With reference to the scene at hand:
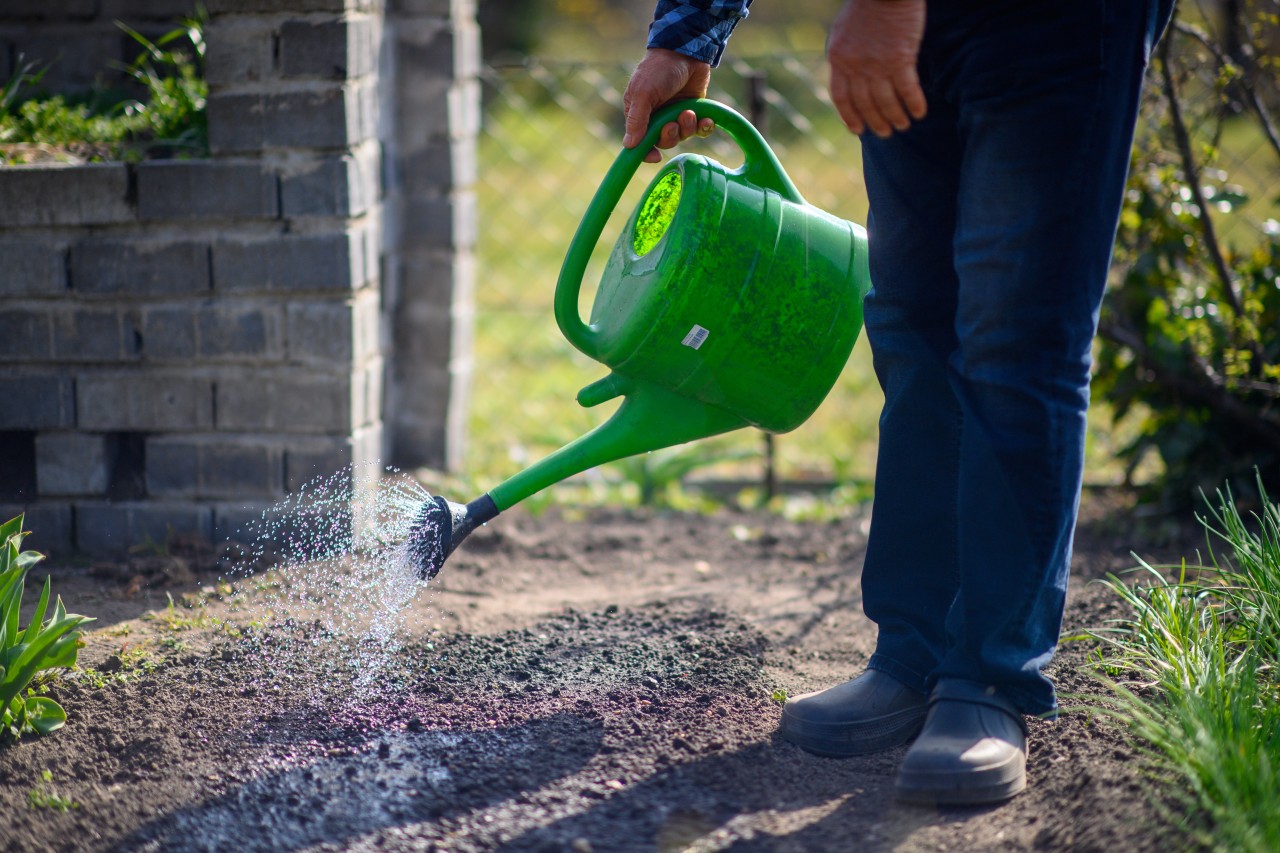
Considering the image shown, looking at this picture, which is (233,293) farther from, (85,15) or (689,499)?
(689,499)

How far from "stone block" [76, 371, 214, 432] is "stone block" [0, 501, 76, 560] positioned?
21cm

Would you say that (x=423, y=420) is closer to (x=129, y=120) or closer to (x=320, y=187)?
(x=320, y=187)

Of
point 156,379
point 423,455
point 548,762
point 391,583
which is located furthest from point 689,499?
point 548,762

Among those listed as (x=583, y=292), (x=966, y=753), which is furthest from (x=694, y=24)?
(x=583, y=292)

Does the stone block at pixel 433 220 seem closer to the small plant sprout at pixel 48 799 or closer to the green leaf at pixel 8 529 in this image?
the green leaf at pixel 8 529

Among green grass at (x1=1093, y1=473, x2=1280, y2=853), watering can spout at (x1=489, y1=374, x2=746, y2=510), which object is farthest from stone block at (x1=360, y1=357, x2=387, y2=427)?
green grass at (x1=1093, y1=473, x2=1280, y2=853)

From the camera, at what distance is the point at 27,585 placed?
2.39 m

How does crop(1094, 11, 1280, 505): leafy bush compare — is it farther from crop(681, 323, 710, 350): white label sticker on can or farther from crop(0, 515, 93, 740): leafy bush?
crop(0, 515, 93, 740): leafy bush

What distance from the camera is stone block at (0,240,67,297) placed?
2.45 metres

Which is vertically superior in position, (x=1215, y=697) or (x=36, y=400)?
(x=36, y=400)

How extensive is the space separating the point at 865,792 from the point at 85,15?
2693 mm

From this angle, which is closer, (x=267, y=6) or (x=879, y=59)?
(x=879, y=59)

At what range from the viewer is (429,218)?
3268 millimetres

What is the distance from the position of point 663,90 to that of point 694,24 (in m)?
0.11
